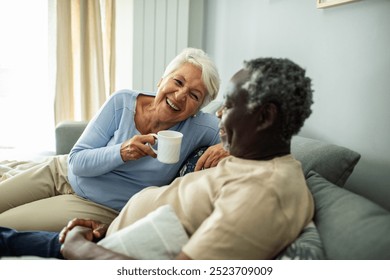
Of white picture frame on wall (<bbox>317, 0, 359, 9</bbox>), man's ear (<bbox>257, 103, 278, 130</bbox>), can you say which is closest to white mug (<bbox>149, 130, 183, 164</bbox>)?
man's ear (<bbox>257, 103, 278, 130</bbox>)

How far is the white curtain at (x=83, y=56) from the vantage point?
2.70 meters

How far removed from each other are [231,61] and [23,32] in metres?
1.93

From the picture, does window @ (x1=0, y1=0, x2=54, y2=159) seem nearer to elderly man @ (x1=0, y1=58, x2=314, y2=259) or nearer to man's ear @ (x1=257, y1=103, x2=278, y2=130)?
elderly man @ (x1=0, y1=58, x2=314, y2=259)

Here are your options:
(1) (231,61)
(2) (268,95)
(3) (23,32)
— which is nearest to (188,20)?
(1) (231,61)

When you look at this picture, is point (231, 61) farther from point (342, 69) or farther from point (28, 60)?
point (28, 60)

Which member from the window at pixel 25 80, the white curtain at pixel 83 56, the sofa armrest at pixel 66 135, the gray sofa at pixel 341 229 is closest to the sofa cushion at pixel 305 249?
the gray sofa at pixel 341 229

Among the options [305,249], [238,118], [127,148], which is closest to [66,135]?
[127,148]

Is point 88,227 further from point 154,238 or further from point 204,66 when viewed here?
point 204,66

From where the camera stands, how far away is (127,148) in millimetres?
1080

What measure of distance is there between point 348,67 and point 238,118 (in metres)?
0.61

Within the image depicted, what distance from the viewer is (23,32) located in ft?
9.05

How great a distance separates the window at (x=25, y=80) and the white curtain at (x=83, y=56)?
0.16 m

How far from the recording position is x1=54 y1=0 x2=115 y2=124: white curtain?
8.86 ft

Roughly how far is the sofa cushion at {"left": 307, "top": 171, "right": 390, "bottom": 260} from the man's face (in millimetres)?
251
